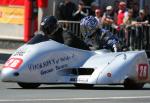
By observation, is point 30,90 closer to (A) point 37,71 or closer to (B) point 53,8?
(A) point 37,71

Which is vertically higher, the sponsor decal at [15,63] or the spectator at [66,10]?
the spectator at [66,10]

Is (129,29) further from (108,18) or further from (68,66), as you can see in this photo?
(68,66)

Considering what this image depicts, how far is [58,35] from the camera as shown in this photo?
55.6 ft

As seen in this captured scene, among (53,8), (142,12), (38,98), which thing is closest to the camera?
(38,98)

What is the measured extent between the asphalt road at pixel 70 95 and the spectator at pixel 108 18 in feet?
29.0

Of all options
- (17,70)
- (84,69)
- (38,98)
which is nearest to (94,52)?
(84,69)

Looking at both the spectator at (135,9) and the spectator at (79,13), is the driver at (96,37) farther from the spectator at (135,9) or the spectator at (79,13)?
the spectator at (79,13)

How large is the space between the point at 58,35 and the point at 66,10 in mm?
10066

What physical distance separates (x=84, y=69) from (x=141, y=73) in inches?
47.2

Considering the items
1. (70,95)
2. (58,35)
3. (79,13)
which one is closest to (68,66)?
(58,35)

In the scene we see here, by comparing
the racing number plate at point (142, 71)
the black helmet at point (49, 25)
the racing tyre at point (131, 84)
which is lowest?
the racing tyre at point (131, 84)

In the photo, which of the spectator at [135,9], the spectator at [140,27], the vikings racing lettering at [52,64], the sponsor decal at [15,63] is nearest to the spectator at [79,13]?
the spectator at [135,9]

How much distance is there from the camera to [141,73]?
1694 centimetres

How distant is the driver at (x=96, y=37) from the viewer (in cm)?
1762
